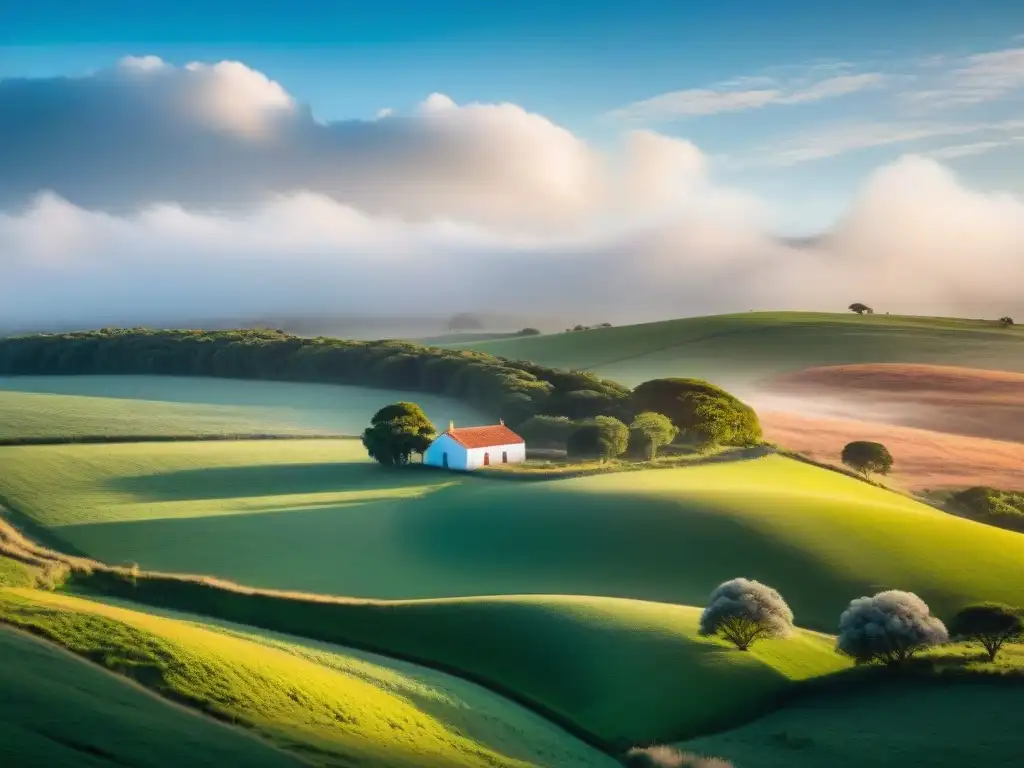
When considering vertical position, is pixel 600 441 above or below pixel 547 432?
below

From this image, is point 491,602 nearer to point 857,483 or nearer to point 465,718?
point 465,718

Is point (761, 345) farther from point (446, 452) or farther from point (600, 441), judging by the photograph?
point (446, 452)

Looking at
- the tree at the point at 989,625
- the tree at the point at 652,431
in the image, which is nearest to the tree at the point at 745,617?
the tree at the point at 989,625

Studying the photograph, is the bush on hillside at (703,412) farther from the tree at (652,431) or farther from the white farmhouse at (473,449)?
the white farmhouse at (473,449)

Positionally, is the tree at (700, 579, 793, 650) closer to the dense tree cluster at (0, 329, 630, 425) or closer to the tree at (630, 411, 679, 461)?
the tree at (630, 411, 679, 461)

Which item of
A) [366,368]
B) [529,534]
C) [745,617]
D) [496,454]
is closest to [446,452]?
[496,454]
